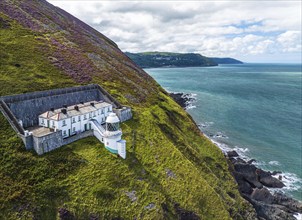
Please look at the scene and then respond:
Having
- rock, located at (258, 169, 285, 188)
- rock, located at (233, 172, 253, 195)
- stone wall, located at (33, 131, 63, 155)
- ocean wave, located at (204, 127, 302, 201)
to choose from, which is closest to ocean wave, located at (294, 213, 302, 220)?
ocean wave, located at (204, 127, 302, 201)

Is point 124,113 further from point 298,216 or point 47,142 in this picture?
point 298,216

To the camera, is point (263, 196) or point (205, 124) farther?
point (205, 124)

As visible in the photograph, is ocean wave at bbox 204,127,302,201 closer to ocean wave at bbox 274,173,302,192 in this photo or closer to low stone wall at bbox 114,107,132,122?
ocean wave at bbox 274,173,302,192

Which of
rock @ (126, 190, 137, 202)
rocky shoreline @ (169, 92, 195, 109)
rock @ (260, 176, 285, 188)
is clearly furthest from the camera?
rocky shoreline @ (169, 92, 195, 109)

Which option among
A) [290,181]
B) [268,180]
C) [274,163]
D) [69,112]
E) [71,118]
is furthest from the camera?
[274,163]

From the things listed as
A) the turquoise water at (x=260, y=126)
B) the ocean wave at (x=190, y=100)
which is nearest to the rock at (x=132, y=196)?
the turquoise water at (x=260, y=126)

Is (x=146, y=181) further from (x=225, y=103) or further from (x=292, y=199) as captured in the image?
(x=225, y=103)

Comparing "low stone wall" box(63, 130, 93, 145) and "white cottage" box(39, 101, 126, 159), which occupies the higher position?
"white cottage" box(39, 101, 126, 159)

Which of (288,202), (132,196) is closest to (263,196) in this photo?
(288,202)
